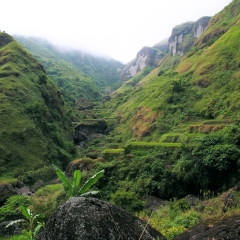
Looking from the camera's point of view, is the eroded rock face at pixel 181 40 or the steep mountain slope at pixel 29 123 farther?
the eroded rock face at pixel 181 40

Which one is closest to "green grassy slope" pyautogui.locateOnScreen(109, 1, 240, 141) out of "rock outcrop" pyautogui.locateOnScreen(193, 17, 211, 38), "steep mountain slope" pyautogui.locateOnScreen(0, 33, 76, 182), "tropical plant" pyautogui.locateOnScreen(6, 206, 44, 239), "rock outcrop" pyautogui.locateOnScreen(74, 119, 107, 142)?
"rock outcrop" pyautogui.locateOnScreen(74, 119, 107, 142)

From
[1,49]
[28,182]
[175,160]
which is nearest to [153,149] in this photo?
[175,160]

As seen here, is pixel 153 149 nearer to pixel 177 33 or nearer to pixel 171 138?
pixel 171 138

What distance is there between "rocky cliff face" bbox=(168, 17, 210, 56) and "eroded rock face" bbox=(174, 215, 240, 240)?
151253 mm

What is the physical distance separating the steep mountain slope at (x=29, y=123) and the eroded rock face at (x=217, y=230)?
42.9 meters

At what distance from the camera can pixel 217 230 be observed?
5984 millimetres

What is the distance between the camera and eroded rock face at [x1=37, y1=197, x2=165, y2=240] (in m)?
6.13

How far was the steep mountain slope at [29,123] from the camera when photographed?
4944 cm

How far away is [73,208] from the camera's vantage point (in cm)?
655

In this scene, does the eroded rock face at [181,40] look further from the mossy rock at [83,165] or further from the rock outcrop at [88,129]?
the mossy rock at [83,165]

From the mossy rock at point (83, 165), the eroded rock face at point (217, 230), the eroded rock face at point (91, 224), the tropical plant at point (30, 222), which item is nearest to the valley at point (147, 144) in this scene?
the mossy rock at point (83, 165)

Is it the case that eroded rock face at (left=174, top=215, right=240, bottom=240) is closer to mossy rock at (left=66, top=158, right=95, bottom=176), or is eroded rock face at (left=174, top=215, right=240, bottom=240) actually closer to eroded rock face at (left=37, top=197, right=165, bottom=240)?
eroded rock face at (left=37, top=197, right=165, bottom=240)

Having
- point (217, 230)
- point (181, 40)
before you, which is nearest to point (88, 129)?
point (217, 230)

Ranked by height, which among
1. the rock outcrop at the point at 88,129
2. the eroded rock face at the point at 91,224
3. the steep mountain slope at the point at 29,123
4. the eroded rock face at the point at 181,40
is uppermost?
the eroded rock face at the point at 181,40
